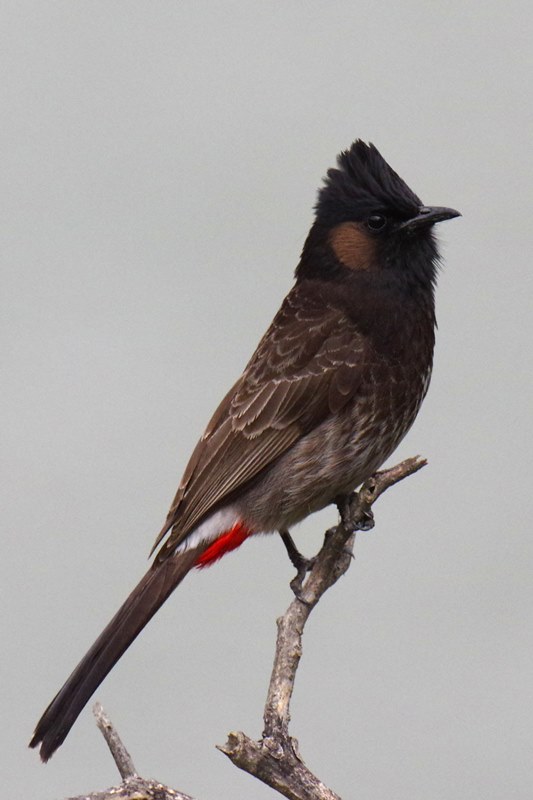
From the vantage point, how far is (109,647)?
3.60 meters

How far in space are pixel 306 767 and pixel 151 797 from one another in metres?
0.40

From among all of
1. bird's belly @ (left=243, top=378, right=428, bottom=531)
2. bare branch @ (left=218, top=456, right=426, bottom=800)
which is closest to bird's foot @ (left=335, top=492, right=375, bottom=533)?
bare branch @ (left=218, top=456, right=426, bottom=800)

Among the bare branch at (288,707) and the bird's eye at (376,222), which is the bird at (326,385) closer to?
the bird's eye at (376,222)

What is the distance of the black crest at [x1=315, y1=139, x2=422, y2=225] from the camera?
402 centimetres

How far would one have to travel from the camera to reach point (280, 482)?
388cm

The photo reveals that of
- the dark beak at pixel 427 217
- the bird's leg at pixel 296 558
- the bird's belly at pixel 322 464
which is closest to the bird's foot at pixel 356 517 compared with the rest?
the bird's belly at pixel 322 464

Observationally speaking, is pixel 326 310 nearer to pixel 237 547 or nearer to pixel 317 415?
pixel 317 415

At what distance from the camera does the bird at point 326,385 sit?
384 centimetres

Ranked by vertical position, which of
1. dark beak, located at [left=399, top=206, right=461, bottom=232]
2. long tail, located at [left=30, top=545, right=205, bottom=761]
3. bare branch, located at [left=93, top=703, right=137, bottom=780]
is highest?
dark beak, located at [left=399, top=206, right=461, bottom=232]

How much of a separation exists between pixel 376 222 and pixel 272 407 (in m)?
0.66

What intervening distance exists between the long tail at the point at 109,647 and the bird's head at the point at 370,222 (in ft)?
3.37

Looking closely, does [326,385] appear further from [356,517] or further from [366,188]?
[366,188]

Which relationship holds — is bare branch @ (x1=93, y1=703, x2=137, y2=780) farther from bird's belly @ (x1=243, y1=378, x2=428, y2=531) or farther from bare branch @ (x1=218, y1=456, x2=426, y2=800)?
bird's belly @ (x1=243, y1=378, x2=428, y2=531)

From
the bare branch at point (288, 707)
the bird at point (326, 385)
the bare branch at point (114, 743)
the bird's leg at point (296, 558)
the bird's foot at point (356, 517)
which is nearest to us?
the bare branch at point (288, 707)
